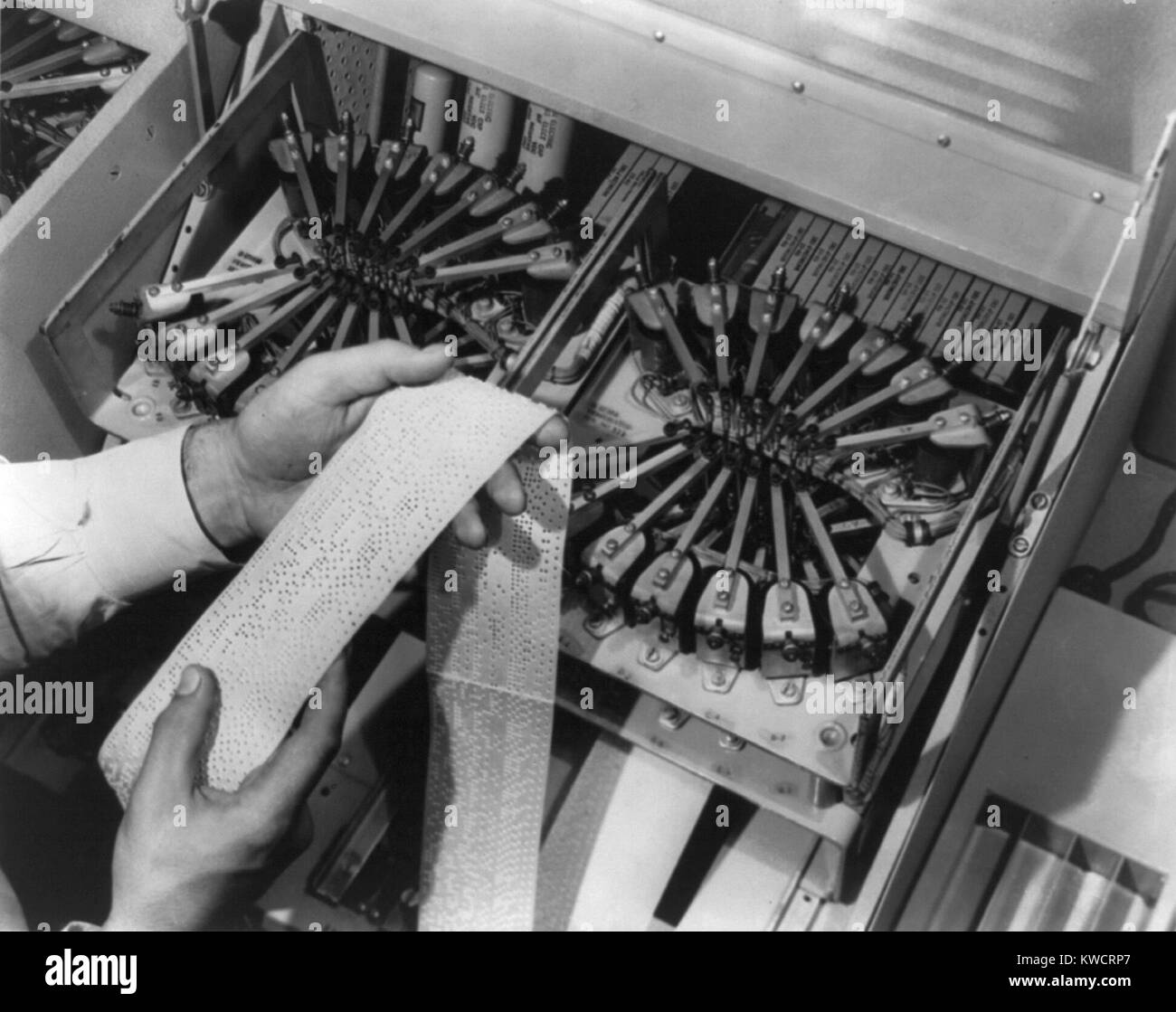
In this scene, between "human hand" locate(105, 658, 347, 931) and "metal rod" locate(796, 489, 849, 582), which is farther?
"metal rod" locate(796, 489, 849, 582)

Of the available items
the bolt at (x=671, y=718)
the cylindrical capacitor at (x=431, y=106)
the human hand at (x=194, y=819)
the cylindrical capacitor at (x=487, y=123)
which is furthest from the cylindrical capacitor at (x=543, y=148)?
the human hand at (x=194, y=819)

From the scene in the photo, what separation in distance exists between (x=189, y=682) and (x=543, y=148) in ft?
5.02

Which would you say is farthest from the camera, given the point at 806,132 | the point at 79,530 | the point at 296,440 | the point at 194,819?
→ the point at 79,530

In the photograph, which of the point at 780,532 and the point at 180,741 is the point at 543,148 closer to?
the point at 780,532

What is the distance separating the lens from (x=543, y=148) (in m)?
3.22

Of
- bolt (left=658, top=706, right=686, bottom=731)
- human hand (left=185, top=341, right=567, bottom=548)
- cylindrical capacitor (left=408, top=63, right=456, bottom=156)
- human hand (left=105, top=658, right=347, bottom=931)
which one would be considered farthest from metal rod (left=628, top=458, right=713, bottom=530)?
cylindrical capacitor (left=408, top=63, right=456, bottom=156)

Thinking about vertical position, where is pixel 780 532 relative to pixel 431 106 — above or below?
below

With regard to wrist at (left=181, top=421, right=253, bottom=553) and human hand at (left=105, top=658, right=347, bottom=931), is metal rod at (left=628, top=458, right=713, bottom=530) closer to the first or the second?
human hand at (left=105, top=658, right=347, bottom=931)

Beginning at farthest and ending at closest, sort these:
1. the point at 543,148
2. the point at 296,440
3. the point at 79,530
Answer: the point at 543,148
the point at 79,530
the point at 296,440

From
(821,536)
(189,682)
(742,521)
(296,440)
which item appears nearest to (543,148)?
(296,440)

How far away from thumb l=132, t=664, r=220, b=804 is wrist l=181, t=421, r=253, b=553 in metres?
0.53

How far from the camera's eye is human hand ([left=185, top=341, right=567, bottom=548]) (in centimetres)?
261

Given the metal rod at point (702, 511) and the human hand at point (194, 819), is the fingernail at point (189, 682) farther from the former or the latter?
the metal rod at point (702, 511)

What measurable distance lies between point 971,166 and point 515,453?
3.38ft
